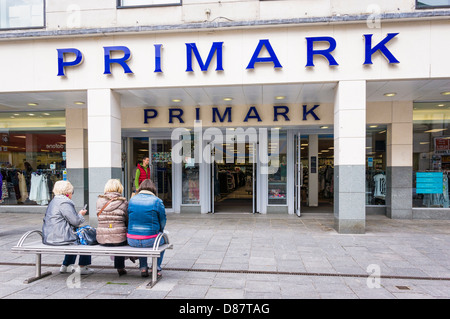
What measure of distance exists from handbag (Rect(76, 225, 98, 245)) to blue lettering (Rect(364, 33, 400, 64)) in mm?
6671

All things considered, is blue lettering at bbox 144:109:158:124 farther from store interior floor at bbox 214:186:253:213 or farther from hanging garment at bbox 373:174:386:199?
hanging garment at bbox 373:174:386:199

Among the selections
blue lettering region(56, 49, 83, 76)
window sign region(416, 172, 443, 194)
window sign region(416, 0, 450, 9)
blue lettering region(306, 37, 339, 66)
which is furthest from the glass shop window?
blue lettering region(56, 49, 83, 76)

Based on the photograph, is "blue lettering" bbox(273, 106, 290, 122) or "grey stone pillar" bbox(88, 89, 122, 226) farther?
"blue lettering" bbox(273, 106, 290, 122)

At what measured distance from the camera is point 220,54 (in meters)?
7.39

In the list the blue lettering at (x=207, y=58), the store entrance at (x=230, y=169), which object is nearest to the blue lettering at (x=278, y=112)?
the store entrance at (x=230, y=169)

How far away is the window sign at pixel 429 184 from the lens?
9469 millimetres

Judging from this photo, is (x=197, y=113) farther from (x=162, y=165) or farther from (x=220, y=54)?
(x=220, y=54)

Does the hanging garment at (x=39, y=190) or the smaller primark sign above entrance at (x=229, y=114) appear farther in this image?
the hanging garment at (x=39, y=190)

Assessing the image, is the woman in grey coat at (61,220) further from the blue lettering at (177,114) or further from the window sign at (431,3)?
the window sign at (431,3)

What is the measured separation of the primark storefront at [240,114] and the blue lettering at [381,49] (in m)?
0.02

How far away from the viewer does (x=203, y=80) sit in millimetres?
7570

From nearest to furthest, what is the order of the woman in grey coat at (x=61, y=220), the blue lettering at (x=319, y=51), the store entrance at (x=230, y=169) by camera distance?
the woman in grey coat at (x=61, y=220) → the blue lettering at (x=319, y=51) → the store entrance at (x=230, y=169)

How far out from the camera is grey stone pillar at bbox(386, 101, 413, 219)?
30.6ft
